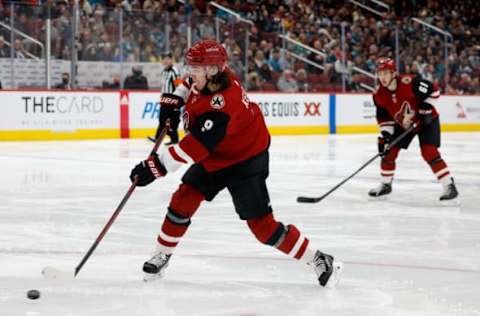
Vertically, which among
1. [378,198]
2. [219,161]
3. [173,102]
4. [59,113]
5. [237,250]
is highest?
[173,102]

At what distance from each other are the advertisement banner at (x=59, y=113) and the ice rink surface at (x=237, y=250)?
17.1 feet

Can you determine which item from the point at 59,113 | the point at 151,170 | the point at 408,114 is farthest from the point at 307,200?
the point at 59,113

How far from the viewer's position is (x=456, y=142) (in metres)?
15.3

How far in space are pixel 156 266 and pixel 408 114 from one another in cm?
364

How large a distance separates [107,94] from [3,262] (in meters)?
11.1

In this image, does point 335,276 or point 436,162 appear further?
point 436,162

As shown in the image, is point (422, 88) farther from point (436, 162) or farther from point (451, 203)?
point (451, 203)

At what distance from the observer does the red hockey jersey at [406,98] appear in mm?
7113

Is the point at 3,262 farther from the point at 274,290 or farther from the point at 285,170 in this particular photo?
the point at 285,170

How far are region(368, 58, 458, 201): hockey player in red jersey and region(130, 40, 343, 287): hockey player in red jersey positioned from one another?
3.27m

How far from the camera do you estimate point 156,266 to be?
4.10 metres

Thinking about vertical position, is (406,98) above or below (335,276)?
above

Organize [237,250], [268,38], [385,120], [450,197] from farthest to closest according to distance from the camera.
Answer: [268,38], [385,120], [450,197], [237,250]

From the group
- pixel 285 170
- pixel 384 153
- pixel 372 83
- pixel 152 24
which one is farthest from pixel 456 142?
pixel 384 153
